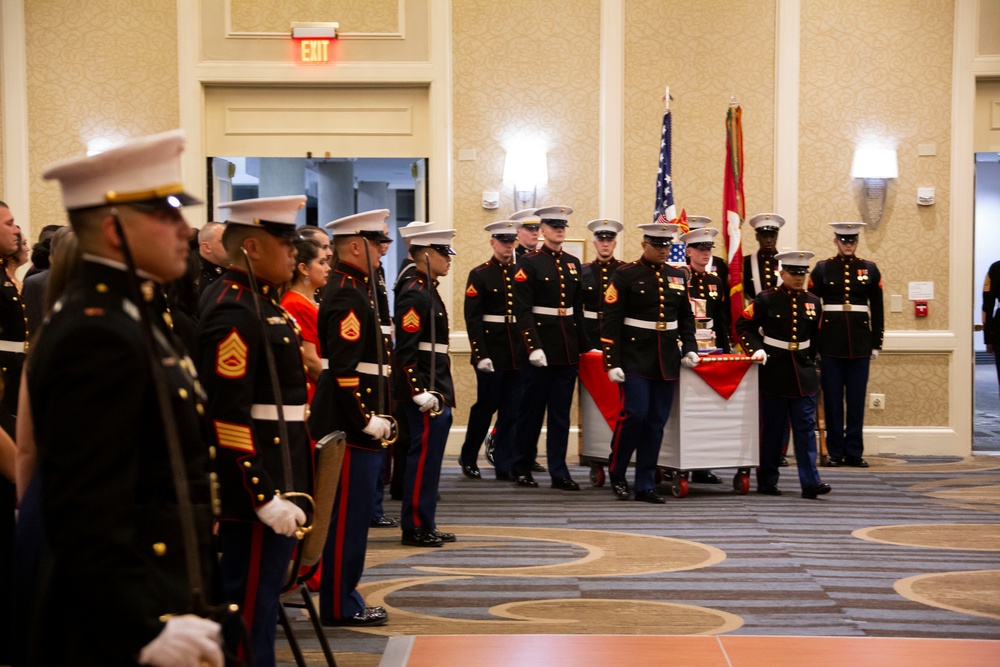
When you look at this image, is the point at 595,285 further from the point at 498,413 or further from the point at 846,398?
the point at 846,398

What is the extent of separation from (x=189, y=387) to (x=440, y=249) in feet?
11.6

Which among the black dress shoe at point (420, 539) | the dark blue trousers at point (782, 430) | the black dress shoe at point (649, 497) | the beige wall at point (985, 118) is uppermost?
the beige wall at point (985, 118)

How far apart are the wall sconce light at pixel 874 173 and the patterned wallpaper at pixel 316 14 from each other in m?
3.65

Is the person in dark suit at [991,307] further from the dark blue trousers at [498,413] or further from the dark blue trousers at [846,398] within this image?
the dark blue trousers at [498,413]

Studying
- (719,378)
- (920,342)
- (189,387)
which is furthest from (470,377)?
(189,387)

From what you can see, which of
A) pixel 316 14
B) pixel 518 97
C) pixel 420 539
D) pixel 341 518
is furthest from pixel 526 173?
pixel 341 518

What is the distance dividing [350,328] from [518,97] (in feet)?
17.1

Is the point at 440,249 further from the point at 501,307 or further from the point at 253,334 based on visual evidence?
the point at 253,334

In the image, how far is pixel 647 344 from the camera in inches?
258

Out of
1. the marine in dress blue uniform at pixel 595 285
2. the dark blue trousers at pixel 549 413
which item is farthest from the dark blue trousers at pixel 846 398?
the dark blue trousers at pixel 549 413

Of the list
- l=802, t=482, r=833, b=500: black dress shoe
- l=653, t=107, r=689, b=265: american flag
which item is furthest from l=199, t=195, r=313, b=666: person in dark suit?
l=653, t=107, r=689, b=265: american flag

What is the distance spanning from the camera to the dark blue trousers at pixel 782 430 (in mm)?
6652

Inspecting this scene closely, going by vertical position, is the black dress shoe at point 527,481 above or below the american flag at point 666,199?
below

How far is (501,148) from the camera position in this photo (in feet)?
28.9
